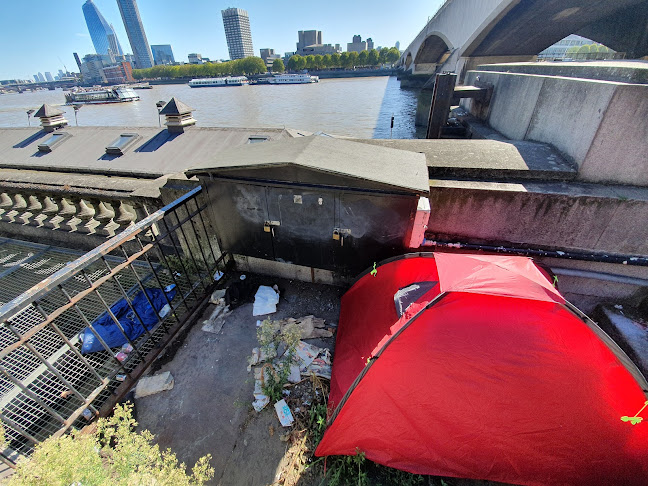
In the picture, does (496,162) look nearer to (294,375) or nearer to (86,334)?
(294,375)

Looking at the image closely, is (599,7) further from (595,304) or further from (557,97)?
(595,304)

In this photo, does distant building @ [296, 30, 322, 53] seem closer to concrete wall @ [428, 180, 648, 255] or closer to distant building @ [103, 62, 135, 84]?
distant building @ [103, 62, 135, 84]

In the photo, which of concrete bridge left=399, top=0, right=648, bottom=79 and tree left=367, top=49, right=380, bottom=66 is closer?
concrete bridge left=399, top=0, right=648, bottom=79

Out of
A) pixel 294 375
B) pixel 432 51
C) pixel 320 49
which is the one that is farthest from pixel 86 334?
pixel 320 49

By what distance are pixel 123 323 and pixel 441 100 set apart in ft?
31.1

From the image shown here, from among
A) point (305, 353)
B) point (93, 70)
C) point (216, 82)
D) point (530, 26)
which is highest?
point (530, 26)

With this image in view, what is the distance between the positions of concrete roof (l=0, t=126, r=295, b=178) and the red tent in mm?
8981

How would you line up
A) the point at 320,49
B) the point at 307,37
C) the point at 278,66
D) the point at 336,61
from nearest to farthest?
1. the point at 336,61
2. the point at 278,66
3. the point at 320,49
4. the point at 307,37

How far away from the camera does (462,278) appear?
2.18 meters

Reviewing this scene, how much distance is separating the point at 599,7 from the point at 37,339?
2896 cm

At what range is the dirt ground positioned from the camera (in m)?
2.30

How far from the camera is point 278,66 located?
349 ft

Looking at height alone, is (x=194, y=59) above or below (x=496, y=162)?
above

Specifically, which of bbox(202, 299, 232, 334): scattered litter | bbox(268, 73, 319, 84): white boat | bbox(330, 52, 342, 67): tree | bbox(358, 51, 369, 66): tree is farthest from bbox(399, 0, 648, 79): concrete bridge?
bbox(330, 52, 342, 67): tree
